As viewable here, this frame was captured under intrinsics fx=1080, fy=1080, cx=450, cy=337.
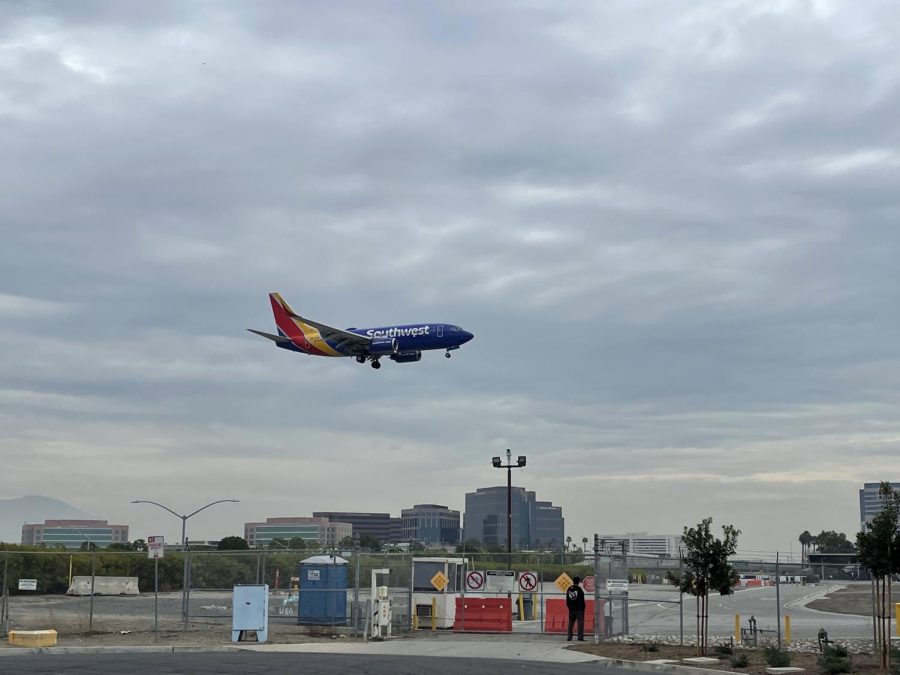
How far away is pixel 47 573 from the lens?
5797cm

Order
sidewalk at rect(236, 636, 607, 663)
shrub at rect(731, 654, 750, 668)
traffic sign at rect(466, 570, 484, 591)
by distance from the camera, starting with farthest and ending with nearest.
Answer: traffic sign at rect(466, 570, 484, 591), sidewalk at rect(236, 636, 607, 663), shrub at rect(731, 654, 750, 668)

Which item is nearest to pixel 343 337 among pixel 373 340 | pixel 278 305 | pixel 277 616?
pixel 373 340

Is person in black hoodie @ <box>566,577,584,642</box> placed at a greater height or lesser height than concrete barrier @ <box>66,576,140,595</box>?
greater

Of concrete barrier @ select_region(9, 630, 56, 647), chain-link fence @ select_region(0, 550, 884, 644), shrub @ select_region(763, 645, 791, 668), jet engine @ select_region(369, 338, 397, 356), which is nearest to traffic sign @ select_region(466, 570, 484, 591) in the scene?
chain-link fence @ select_region(0, 550, 884, 644)

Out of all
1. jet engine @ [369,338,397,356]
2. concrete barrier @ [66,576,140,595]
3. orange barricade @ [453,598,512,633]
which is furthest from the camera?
concrete barrier @ [66,576,140,595]

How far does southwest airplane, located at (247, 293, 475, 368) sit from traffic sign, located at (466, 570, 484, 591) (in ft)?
55.5

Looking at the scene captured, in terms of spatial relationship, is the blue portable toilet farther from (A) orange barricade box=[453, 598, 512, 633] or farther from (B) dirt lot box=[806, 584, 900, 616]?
(B) dirt lot box=[806, 584, 900, 616]

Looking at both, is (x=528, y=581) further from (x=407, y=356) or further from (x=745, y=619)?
(x=407, y=356)

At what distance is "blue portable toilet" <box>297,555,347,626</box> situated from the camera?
34.7m

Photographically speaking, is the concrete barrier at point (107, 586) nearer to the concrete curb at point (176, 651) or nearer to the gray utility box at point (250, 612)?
the gray utility box at point (250, 612)

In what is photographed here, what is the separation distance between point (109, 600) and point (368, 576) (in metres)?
13.1

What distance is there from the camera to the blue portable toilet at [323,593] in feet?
114

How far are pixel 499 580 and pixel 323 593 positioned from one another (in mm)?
11666

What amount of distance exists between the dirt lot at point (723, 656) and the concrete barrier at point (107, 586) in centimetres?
3989
